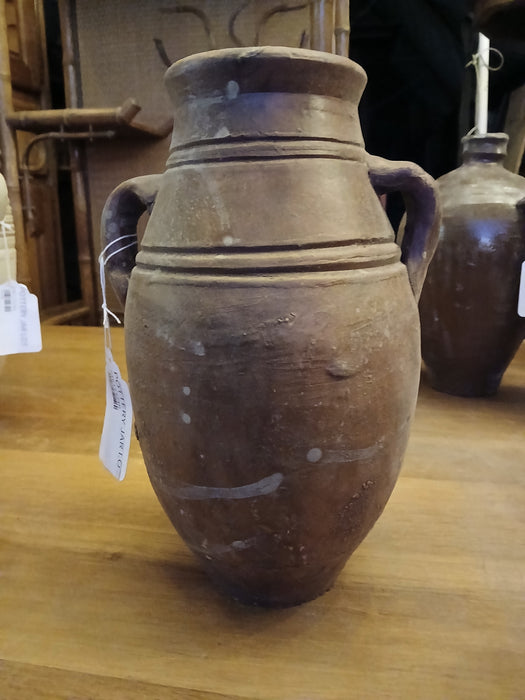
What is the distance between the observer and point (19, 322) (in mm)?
1191

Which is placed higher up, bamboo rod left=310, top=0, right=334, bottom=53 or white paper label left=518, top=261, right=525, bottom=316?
bamboo rod left=310, top=0, right=334, bottom=53

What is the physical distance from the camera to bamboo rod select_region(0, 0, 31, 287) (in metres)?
2.03

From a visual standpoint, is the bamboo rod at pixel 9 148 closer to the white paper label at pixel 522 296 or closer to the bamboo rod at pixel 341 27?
the bamboo rod at pixel 341 27

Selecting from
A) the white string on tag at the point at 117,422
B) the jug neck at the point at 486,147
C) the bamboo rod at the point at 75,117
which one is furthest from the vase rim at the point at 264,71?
the bamboo rod at the point at 75,117

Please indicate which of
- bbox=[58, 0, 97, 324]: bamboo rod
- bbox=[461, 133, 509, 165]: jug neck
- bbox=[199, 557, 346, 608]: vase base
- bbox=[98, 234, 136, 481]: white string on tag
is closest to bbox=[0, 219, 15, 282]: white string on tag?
bbox=[98, 234, 136, 481]: white string on tag

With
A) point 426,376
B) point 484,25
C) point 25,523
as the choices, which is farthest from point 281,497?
point 426,376

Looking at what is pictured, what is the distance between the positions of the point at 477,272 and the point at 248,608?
0.90 meters

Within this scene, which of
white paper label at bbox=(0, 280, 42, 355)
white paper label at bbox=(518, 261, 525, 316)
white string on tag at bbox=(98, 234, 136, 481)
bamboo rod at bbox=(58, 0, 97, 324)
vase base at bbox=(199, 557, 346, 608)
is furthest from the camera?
bamboo rod at bbox=(58, 0, 97, 324)

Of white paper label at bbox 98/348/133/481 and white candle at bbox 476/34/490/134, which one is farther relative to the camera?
white candle at bbox 476/34/490/134

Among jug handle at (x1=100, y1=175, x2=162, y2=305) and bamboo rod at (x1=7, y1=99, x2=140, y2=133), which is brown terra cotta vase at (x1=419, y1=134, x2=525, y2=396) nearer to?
jug handle at (x1=100, y1=175, x2=162, y2=305)

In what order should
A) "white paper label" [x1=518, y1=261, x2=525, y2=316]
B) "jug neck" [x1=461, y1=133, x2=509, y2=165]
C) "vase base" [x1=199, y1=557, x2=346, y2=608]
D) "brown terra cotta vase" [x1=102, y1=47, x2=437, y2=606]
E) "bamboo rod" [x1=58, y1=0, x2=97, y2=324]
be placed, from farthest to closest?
"bamboo rod" [x1=58, y1=0, x2=97, y2=324] < "jug neck" [x1=461, y1=133, x2=509, y2=165] < "white paper label" [x1=518, y1=261, x2=525, y2=316] < "vase base" [x1=199, y1=557, x2=346, y2=608] < "brown terra cotta vase" [x1=102, y1=47, x2=437, y2=606]

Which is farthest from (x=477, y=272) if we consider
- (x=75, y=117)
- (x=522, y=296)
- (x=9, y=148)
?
(x=9, y=148)

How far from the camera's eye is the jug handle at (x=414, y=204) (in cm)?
70

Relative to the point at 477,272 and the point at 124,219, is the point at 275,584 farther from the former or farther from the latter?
the point at 477,272
